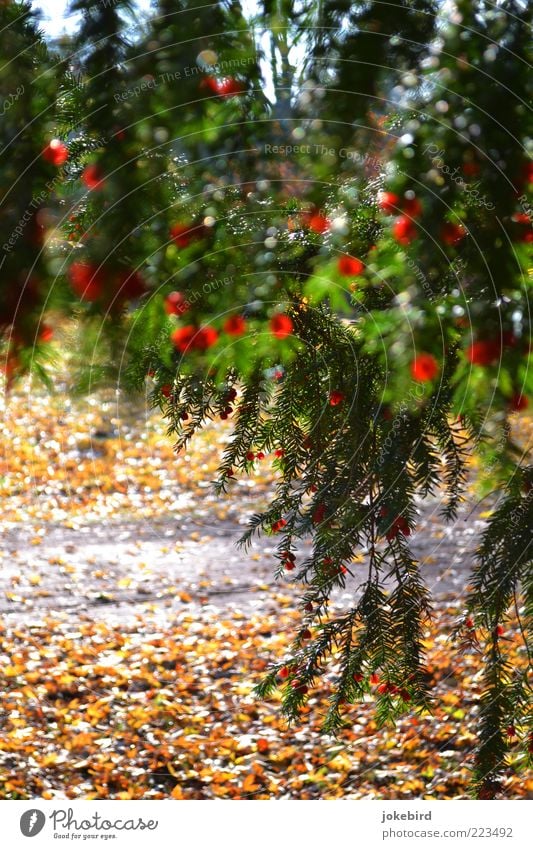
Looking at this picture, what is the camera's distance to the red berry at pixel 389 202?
1271mm

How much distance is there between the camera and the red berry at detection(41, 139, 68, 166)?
4.14ft

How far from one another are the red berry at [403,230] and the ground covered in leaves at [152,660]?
1.78 ft

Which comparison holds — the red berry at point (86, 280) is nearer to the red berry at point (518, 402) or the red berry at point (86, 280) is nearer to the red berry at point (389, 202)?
the red berry at point (389, 202)

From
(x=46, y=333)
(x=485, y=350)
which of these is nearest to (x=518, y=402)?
(x=485, y=350)

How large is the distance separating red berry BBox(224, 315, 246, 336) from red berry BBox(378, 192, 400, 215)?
0.98 ft

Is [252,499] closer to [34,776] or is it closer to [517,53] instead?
[34,776]

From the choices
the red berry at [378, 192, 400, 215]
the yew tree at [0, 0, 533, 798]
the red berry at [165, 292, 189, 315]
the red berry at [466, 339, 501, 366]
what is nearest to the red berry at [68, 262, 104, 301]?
the yew tree at [0, 0, 533, 798]

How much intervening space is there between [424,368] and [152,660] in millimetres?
1056

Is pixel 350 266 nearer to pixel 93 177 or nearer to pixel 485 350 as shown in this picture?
pixel 485 350

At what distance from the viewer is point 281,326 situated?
132cm

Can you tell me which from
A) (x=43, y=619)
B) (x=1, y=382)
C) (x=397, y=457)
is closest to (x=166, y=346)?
(x=1, y=382)

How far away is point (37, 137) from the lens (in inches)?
→ 49.8

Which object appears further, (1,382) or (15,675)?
(15,675)
